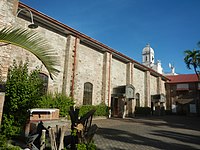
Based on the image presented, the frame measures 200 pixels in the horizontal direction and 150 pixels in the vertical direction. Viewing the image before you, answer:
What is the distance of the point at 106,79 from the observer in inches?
666

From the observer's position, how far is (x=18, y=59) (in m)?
10.7

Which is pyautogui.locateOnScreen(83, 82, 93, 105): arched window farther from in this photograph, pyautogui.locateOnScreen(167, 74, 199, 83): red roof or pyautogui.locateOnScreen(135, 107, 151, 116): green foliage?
pyautogui.locateOnScreen(167, 74, 199, 83): red roof

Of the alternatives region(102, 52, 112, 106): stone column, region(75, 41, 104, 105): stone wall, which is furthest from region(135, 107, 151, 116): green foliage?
region(75, 41, 104, 105): stone wall

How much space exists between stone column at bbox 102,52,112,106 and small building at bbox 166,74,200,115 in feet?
60.7

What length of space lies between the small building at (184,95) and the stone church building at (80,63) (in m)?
11.5

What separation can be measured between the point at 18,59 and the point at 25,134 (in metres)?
5.77

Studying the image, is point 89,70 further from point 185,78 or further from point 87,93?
point 185,78

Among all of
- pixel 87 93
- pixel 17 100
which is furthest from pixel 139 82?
pixel 17 100

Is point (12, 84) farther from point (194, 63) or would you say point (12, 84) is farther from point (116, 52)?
point (194, 63)

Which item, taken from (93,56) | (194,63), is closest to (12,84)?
(93,56)

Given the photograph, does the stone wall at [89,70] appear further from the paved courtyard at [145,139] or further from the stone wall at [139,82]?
the stone wall at [139,82]

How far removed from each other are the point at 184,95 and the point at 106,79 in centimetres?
2024

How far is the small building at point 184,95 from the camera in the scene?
30.0m

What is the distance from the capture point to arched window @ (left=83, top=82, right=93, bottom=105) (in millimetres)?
15289
